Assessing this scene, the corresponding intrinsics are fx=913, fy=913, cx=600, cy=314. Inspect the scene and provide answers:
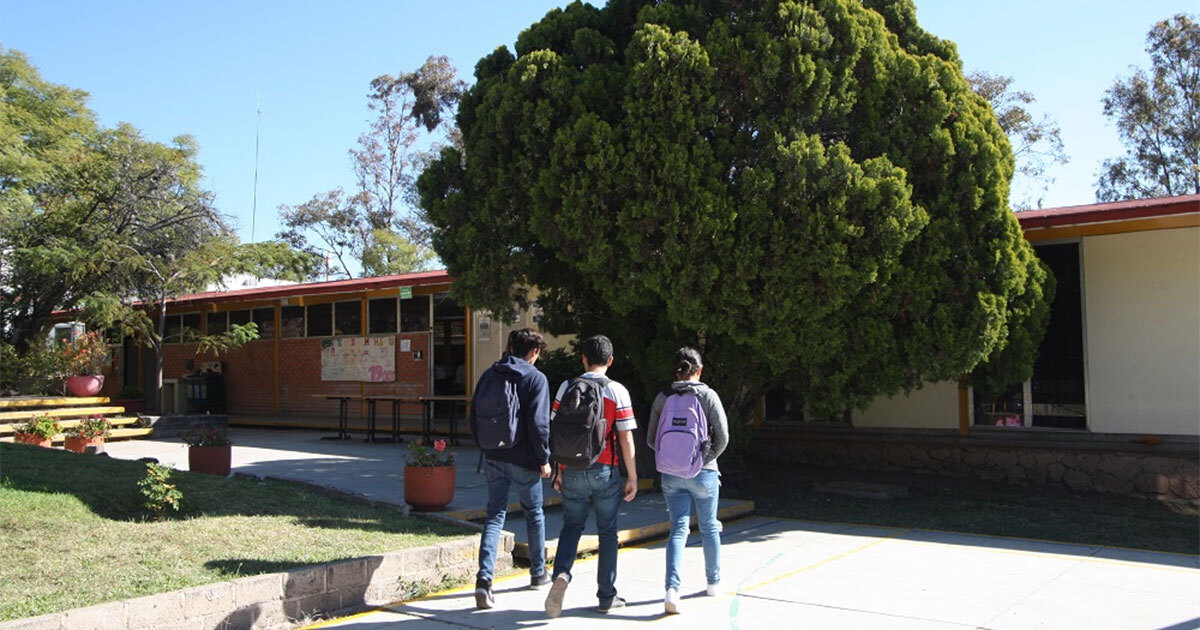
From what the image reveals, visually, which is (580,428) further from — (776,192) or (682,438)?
(776,192)

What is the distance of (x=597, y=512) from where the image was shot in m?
5.70

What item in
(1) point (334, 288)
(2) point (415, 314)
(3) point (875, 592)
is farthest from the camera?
(1) point (334, 288)

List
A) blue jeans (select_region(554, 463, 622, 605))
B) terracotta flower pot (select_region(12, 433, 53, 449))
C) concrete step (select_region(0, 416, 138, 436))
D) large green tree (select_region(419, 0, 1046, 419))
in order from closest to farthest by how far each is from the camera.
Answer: blue jeans (select_region(554, 463, 622, 605)) < large green tree (select_region(419, 0, 1046, 419)) < terracotta flower pot (select_region(12, 433, 53, 449)) < concrete step (select_region(0, 416, 138, 436))

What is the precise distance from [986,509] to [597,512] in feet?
18.3

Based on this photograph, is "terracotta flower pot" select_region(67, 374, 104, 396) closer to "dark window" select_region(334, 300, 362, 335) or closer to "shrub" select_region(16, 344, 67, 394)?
"shrub" select_region(16, 344, 67, 394)

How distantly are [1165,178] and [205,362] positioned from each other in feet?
93.9

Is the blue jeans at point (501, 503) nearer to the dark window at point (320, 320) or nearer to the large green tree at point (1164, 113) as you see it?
the dark window at point (320, 320)

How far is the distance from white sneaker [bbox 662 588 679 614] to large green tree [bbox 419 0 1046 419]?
339 cm

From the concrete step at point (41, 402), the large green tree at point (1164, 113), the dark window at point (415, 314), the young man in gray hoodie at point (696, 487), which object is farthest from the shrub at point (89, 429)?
the large green tree at point (1164, 113)

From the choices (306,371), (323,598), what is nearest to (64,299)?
(306,371)

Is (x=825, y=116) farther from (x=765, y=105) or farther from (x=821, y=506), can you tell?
(x=821, y=506)

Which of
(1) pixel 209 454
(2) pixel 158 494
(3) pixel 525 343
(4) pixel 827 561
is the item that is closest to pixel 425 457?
(2) pixel 158 494

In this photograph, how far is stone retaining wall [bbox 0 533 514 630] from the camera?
4.88 metres

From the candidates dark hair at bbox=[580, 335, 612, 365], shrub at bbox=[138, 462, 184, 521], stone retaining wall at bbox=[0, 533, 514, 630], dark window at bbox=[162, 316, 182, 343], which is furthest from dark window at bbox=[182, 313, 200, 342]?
dark hair at bbox=[580, 335, 612, 365]
